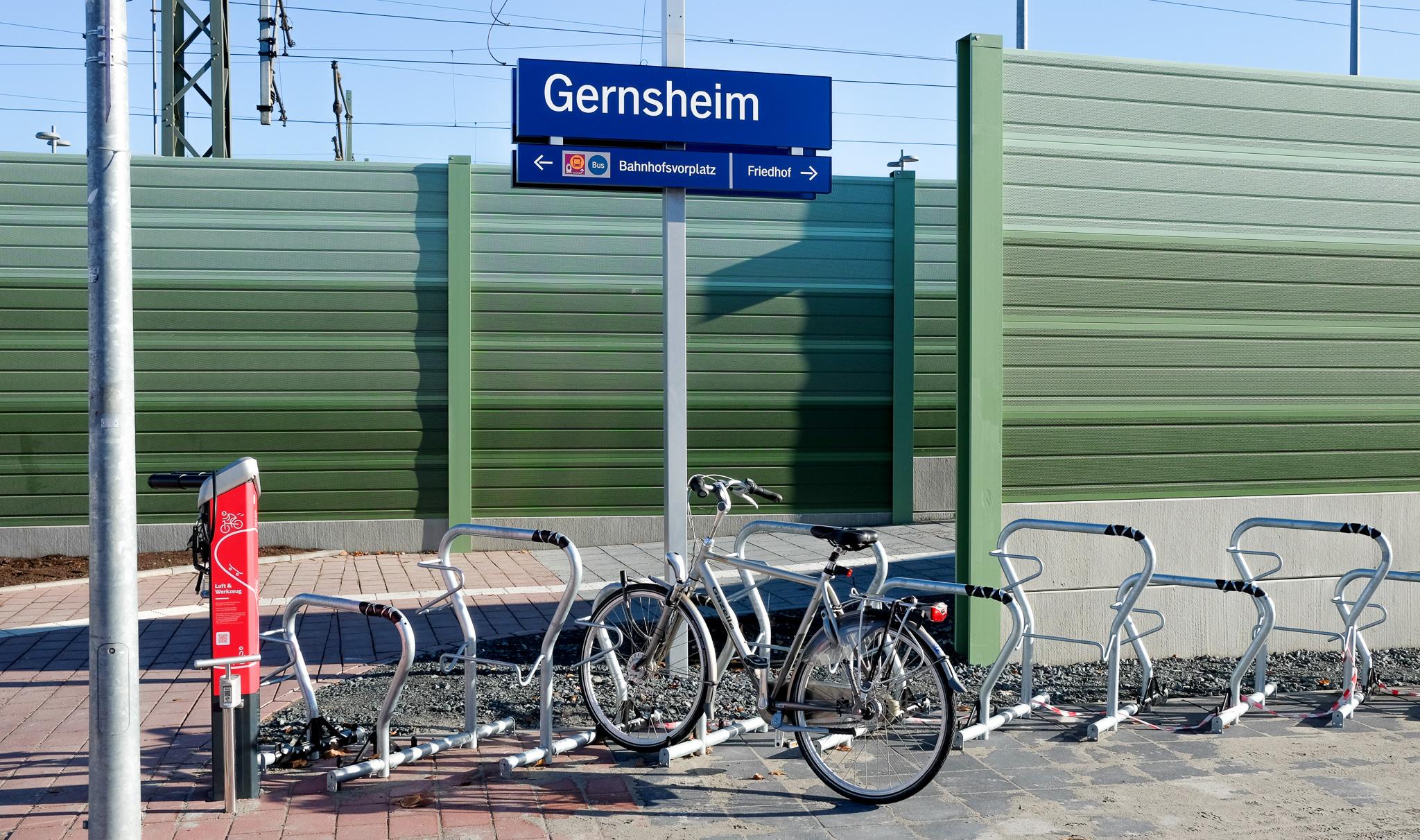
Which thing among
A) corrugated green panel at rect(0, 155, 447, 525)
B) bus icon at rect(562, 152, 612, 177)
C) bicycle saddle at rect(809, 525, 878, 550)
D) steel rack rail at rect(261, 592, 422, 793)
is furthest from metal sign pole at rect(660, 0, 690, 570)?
corrugated green panel at rect(0, 155, 447, 525)

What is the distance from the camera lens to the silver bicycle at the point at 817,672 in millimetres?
4656

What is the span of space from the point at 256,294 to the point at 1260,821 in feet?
33.1

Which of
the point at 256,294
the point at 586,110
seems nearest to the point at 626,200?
the point at 256,294

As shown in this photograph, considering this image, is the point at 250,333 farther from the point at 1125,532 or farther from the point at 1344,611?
the point at 1344,611

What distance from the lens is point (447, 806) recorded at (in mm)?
4645

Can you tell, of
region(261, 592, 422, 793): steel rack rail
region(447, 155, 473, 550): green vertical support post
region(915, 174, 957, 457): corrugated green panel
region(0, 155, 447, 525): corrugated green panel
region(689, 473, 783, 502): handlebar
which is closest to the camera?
region(261, 592, 422, 793): steel rack rail

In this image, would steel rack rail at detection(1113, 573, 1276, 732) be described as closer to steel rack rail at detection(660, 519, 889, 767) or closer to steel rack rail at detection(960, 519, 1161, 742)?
steel rack rail at detection(960, 519, 1161, 742)

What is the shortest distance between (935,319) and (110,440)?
10.4 m

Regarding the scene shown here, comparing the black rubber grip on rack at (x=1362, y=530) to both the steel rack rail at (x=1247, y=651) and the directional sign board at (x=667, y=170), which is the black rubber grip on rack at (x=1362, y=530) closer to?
the steel rack rail at (x=1247, y=651)

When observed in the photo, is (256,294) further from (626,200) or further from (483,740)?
(483,740)

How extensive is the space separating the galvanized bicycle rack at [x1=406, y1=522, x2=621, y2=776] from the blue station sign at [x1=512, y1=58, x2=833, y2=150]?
212cm

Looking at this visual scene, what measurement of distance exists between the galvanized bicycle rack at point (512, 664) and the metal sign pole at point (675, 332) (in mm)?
940

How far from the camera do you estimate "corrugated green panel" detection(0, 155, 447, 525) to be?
11570 mm

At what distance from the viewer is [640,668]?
537cm
